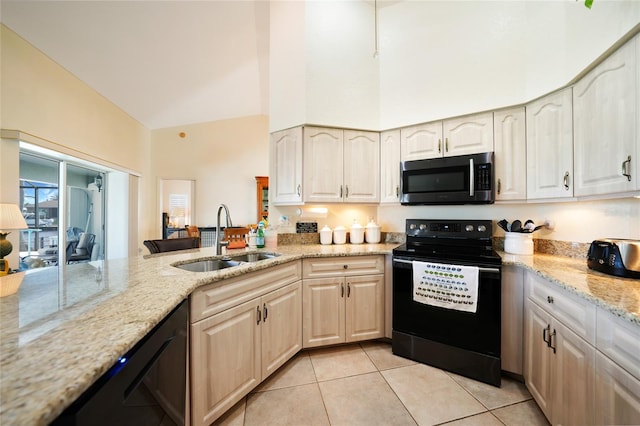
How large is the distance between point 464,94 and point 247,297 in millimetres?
2447

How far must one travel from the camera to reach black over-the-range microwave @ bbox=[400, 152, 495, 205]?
208 cm

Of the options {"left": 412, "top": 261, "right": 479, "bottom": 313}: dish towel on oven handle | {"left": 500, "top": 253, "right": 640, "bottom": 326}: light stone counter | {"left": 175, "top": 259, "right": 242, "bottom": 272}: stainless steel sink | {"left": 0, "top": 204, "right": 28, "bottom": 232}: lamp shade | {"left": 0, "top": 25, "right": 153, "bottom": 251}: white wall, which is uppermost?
{"left": 0, "top": 25, "right": 153, "bottom": 251}: white wall

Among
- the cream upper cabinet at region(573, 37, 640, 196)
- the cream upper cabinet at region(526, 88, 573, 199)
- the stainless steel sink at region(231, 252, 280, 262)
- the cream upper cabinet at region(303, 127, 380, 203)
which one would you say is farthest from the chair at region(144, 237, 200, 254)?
the cream upper cabinet at region(573, 37, 640, 196)

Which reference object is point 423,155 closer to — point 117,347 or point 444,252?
point 444,252

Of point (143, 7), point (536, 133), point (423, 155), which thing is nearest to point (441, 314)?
point (423, 155)

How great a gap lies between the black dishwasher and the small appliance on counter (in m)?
2.09

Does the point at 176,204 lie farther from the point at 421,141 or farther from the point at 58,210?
the point at 421,141

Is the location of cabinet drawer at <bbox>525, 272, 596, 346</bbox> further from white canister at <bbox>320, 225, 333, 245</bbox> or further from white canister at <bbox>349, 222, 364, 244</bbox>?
white canister at <bbox>320, 225, 333, 245</bbox>

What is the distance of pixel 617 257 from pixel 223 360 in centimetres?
212

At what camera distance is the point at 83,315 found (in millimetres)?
726

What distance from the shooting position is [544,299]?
1.41 meters

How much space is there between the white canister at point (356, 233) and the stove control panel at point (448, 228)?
48 cm

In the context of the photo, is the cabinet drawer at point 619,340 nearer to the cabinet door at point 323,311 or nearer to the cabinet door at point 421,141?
the cabinet door at point 323,311

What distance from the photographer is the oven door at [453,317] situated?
5.62 ft
